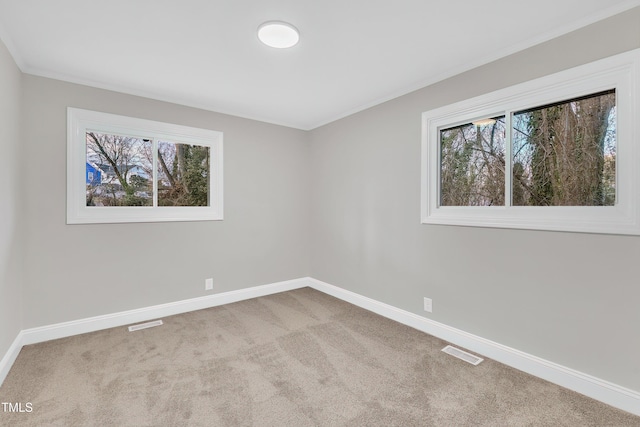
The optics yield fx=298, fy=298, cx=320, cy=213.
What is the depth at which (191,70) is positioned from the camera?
105 inches

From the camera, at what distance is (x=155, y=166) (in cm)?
335

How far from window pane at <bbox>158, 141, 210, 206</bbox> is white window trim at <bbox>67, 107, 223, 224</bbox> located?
0.06 meters

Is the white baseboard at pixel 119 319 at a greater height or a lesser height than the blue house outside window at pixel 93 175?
lesser

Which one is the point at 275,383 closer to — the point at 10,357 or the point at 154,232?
the point at 10,357

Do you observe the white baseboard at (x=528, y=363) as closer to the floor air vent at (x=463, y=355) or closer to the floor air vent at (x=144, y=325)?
the floor air vent at (x=463, y=355)

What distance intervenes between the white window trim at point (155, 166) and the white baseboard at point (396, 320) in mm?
991

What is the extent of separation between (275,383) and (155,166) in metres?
2.63

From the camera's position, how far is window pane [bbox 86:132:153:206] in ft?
9.84

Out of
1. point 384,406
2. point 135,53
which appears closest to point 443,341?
point 384,406

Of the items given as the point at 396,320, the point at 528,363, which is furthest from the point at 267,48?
the point at 528,363

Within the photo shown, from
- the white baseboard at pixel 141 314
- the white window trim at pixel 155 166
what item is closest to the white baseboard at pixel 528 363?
the white baseboard at pixel 141 314

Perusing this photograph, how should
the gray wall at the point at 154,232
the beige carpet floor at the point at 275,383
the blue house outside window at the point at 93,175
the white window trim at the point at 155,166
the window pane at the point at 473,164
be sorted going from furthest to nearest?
the blue house outside window at the point at 93,175 < the white window trim at the point at 155,166 < the gray wall at the point at 154,232 < the window pane at the point at 473,164 < the beige carpet floor at the point at 275,383

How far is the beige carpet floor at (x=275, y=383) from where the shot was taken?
→ 1.75 m

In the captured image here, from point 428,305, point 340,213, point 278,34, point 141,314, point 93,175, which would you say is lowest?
point 141,314
